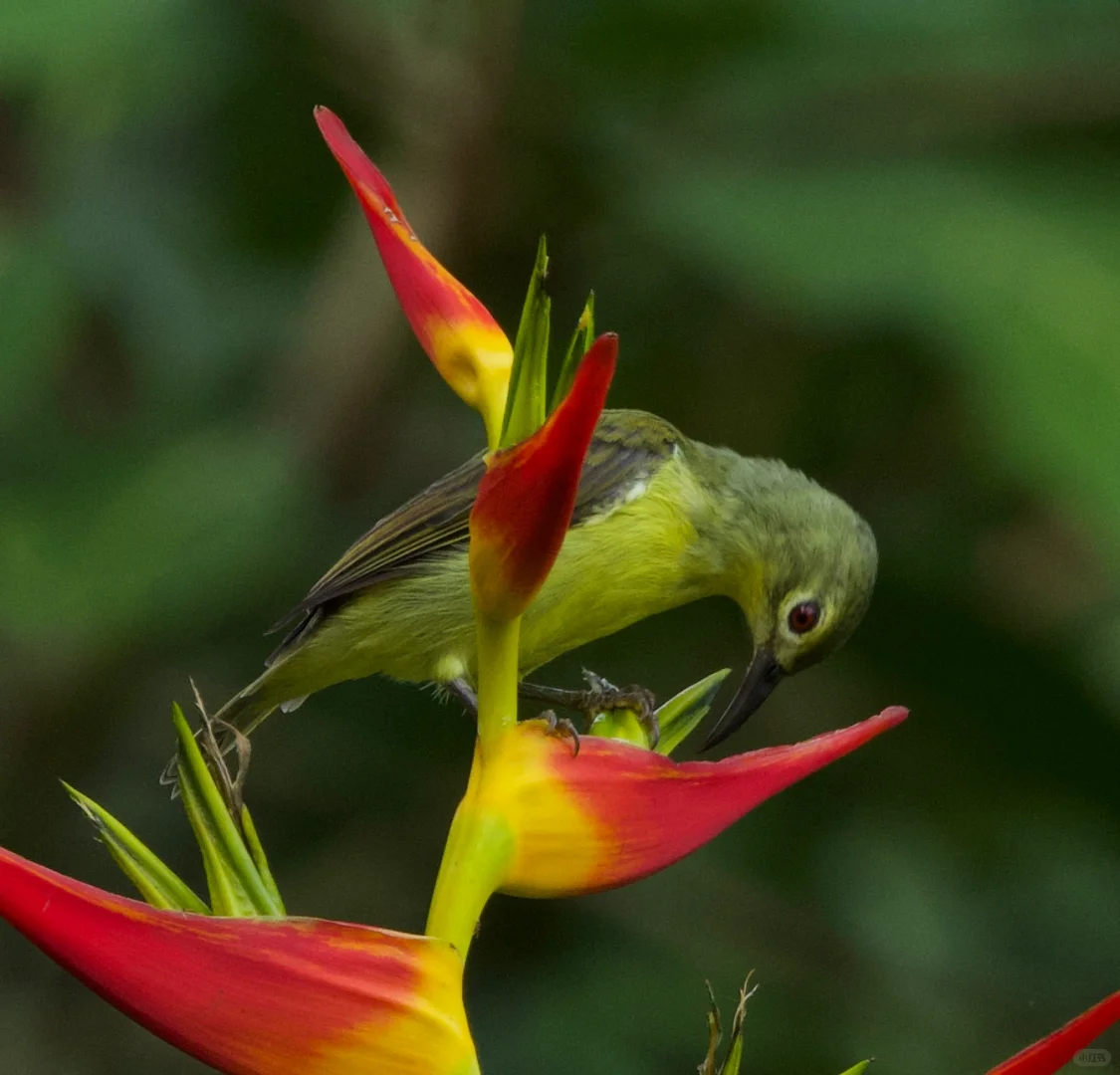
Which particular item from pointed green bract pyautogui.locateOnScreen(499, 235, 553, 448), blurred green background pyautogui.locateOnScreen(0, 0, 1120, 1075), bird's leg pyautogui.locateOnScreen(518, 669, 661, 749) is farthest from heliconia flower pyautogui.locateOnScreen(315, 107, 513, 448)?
blurred green background pyautogui.locateOnScreen(0, 0, 1120, 1075)

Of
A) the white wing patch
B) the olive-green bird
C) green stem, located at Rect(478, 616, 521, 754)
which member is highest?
green stem, located at Rect(478, 616, 521, 754)

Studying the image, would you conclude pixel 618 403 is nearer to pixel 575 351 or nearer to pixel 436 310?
pixel 436 310

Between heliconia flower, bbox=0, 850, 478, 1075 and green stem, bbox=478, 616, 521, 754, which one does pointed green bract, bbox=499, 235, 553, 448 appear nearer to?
green stem, bbox=478, 616, 521, 754

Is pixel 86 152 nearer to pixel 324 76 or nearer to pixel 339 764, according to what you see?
pixel 324 76

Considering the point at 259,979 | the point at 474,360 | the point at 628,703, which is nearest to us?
the point at 259,979

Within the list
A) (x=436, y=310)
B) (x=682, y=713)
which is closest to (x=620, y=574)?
(x=682, y=713)

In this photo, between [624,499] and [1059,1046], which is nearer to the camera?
[1059,1046]

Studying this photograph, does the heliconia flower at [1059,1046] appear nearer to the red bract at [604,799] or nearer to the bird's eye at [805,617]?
the red bract at [604,799]

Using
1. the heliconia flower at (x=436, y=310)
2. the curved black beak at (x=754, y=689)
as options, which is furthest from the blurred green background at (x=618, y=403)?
the heliconia flower at (x=436, y=310)
